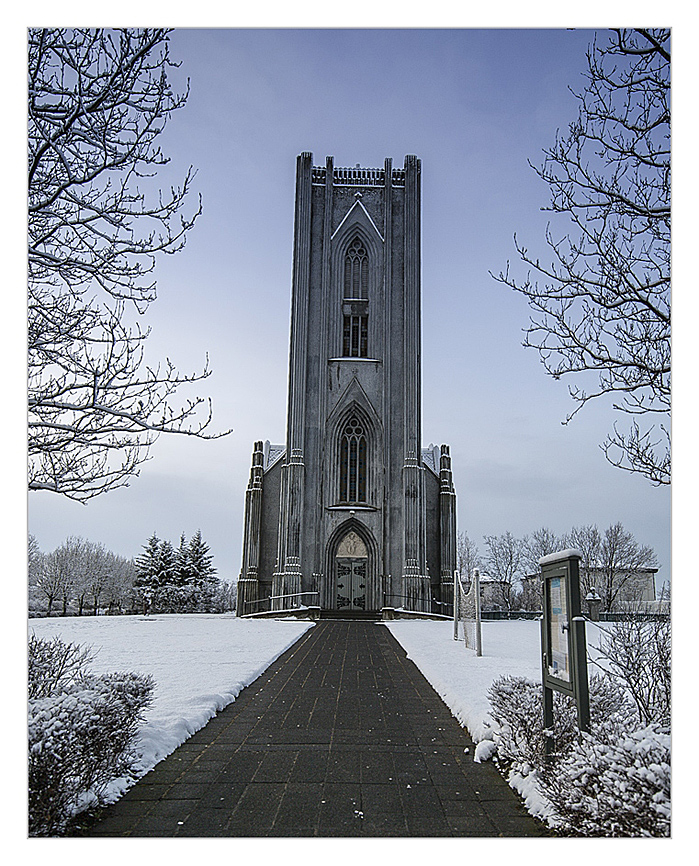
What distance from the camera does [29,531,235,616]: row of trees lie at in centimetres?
3959

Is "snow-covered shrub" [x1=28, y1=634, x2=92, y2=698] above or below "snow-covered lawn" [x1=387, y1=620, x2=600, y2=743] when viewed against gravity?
above

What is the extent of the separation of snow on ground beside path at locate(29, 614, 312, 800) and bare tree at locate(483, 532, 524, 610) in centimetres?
1247

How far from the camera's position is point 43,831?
147 inches

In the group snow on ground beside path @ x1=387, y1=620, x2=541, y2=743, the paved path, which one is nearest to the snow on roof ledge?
the paved path

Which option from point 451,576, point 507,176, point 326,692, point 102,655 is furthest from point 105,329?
point 451,576

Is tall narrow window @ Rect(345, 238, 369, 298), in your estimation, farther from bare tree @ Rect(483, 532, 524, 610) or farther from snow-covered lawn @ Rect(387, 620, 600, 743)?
snow-covered lawn @ Rect(387, 620, 600, 743)

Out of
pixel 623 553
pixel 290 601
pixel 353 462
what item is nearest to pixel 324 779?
pixel 623 553

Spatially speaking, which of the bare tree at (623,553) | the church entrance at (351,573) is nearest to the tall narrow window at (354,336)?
the church entrance at (351,573)

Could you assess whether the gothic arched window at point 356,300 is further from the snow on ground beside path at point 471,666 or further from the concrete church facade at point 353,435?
the snow on ground beside path at point 471,666

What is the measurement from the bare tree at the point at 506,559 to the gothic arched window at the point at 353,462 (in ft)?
19.7

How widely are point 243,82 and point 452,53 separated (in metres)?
1.67

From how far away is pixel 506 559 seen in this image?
29.4 m

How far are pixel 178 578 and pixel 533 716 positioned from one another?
3978 centimetres

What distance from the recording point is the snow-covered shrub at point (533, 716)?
441 cm
